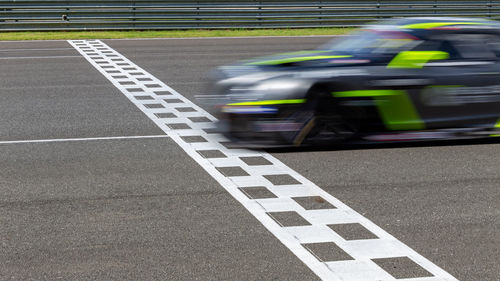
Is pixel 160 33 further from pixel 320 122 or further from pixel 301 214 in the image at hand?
pixel 301 214

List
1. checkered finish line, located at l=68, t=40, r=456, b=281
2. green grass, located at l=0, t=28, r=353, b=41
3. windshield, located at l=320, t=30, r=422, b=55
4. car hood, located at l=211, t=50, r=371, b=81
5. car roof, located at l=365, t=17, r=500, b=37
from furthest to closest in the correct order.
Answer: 1. green grass, located at l=0, t=28, r=353, b=41
2. car roof, located at l=365, t=17, r=500, b=37
3. windshield, located at l=320, t=30, r=422, b=55
4. car hood, located at l=211, t=50, r=371, b=81
5. checkered finish line, located at l=68, t=40, r=456, b=281

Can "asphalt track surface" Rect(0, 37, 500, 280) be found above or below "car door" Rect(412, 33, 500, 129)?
below

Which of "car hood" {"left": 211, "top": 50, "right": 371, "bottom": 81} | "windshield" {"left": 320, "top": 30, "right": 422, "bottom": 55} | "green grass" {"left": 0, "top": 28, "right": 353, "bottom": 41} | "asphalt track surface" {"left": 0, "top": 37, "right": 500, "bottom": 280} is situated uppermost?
"windshield" {"left": 320, "top": 30, "right": 422, "bottom": 55}

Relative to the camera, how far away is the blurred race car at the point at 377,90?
30.7ft

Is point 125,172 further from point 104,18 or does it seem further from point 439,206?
point 104,18

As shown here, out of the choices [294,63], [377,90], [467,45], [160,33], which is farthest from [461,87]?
[160,33]

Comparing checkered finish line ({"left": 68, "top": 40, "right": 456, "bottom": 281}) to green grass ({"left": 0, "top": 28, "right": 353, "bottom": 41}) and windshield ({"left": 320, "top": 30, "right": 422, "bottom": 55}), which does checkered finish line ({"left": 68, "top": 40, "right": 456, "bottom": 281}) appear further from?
green grass ({"left": 0, "top": 28, "right": 353, "bottom": 41})

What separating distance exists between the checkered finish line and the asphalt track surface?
0.12 m

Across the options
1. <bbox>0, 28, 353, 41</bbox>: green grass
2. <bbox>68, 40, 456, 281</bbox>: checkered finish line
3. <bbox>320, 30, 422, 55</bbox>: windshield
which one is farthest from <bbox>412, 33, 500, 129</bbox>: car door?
<bbox>0, 28, 353, 41</bbox>: green grass

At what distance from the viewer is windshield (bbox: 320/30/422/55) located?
9906 millimetres

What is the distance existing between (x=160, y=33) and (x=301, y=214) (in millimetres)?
21292

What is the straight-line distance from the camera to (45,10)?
27.0m

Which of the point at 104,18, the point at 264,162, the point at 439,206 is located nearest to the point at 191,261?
the point at 439,206

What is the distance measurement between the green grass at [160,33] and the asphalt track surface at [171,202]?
13.8 meters
